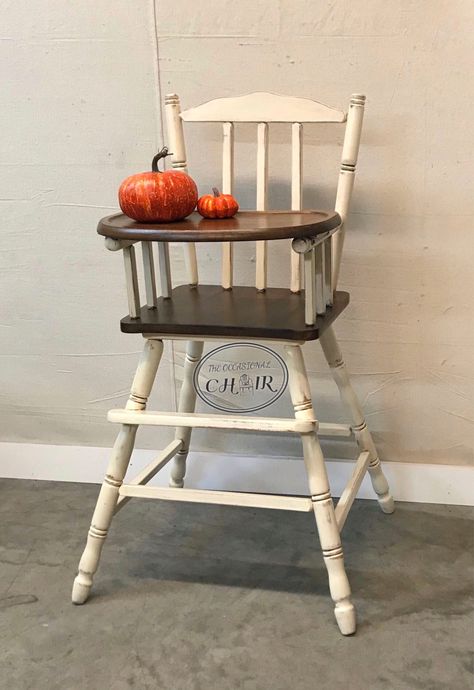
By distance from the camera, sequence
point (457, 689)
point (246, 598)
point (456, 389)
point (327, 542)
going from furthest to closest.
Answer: point (456, 389) < point (246, 598) < point (327, 542) < point (457, 689)

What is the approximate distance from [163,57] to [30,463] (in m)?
0.96

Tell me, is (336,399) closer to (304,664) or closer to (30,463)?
(304,664)

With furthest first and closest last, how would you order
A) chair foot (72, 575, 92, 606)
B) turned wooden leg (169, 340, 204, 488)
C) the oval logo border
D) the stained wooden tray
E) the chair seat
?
the oval logo border → turned wooden leg (169, 340, 204, 488) → chair foot (72, 575, 92, 606) → the chair seat → the stained wooden tray

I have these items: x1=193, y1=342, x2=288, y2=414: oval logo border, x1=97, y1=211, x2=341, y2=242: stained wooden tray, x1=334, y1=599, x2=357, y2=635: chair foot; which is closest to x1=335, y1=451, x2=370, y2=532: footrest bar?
x1=334, y1=599, x2=357, y2=635: chair foot

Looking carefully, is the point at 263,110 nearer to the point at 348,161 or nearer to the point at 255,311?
the point at 348,161

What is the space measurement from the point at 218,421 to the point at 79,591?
0.39 meters

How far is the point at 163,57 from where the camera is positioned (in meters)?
1.36

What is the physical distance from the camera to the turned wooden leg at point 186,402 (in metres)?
1.39

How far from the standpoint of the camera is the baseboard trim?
5.00 ft

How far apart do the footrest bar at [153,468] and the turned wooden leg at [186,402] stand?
0.02 m

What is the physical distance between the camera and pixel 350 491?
4.18ft

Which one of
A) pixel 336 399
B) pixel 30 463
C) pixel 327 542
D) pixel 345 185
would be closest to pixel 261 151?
pixel 345 185

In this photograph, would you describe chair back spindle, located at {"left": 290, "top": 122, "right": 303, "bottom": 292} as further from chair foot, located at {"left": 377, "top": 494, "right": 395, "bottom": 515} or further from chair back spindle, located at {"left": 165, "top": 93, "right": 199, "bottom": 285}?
chair foot, located at {"left": 377, "top": 494, "right": 395, "bottom": 515}

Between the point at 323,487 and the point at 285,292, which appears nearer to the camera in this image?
the point at 323,487
